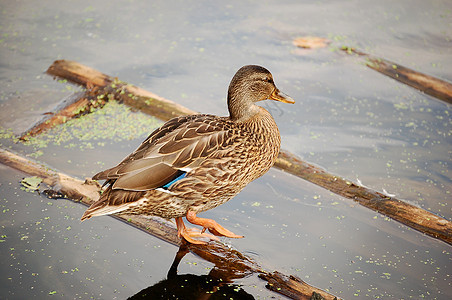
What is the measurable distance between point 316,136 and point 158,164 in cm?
237

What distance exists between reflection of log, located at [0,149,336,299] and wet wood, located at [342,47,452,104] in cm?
338

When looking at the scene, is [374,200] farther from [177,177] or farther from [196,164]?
[177,177]

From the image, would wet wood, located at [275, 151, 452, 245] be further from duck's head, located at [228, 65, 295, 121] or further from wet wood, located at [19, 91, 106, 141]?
wet wood, located at [19, 91, 106, 141]

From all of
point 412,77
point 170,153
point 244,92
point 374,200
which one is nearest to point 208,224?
point 170,153

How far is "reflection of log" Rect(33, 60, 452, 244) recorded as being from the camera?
4320 millimetres

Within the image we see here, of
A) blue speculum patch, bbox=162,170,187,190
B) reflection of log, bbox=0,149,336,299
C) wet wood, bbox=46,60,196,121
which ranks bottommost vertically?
reflection of log, bbox=0,149,336,299

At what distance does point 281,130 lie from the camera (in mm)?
5898

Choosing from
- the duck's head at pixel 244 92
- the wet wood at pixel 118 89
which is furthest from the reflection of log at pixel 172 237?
the wet wood at pixel 118 89

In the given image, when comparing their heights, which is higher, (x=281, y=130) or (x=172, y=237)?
(x=281, y=130)

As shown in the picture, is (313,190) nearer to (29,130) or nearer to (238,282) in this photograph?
(238,282)

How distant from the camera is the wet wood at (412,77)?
6.15m

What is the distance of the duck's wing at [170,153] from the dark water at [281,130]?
58 centimetres

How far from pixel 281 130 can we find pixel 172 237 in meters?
2.17

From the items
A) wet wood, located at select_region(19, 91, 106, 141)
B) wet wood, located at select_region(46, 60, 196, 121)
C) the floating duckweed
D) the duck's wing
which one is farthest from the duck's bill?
wet wood, located at select_region(19, 91, 106, 141)
